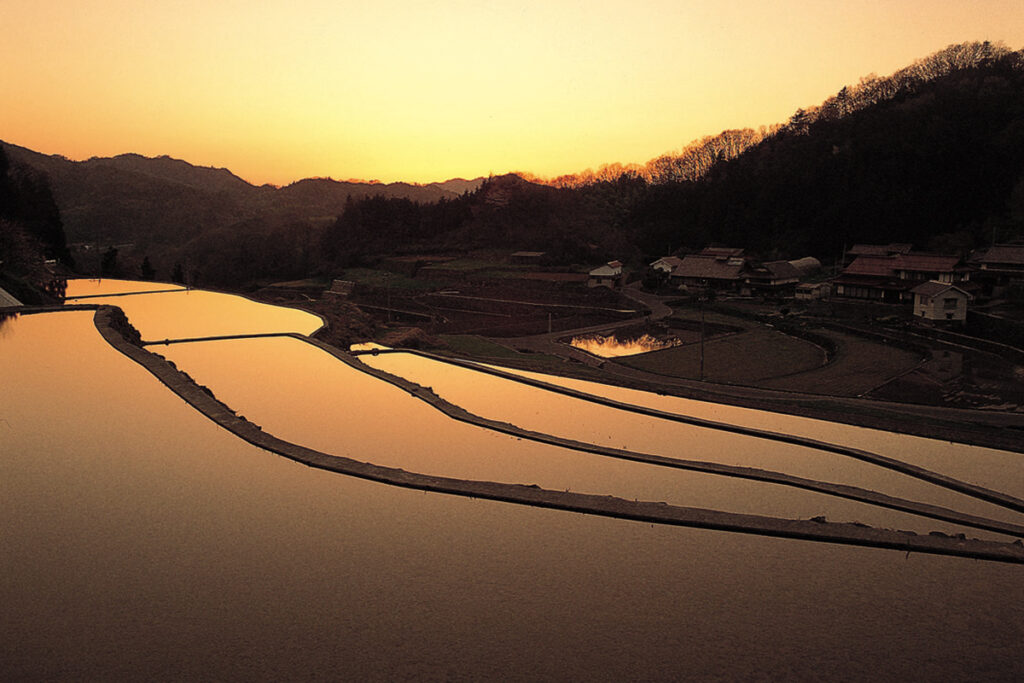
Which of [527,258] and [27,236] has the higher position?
[27,236]

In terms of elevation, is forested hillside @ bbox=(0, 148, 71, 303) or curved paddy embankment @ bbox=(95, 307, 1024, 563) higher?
forested hillside @ bbox=(0, 148, 71, 303)

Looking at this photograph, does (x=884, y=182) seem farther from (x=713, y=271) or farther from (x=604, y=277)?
(x=604, y=277)

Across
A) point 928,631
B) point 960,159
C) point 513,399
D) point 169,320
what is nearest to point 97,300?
point 169,320

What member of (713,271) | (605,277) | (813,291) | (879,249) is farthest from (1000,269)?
(605,277)

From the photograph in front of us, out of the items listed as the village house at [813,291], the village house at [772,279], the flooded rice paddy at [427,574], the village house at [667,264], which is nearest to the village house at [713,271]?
the village house at [772,279]

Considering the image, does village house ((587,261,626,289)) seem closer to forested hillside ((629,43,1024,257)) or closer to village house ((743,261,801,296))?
village house ((743,261,801,296))

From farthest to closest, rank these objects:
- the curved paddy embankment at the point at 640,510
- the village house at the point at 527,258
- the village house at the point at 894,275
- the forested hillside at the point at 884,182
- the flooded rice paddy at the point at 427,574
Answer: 1. the village house at the point at 527,258
2. the forested hillside at the point at 884,182
3. the village house at the point at 894,275
4. the curved paddy embankment at the point at 640,510
5. the flooded rice paddy at the point at 427,574

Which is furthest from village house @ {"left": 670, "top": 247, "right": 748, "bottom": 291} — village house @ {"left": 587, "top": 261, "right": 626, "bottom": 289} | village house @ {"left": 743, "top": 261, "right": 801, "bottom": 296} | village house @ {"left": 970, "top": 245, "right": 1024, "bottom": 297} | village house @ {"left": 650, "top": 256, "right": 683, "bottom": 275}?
village house @ {"left": 970, "top": 245, "right": 1024, "bottom": 297}

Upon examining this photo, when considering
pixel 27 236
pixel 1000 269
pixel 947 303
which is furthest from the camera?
pixel 1000 269

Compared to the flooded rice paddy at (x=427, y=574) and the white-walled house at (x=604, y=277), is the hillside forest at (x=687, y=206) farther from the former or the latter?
the flooded rice paddy at (x=427, y=574)

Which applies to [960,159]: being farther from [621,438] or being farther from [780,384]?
[621,438]

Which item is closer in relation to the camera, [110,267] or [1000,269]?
[1000,269]
